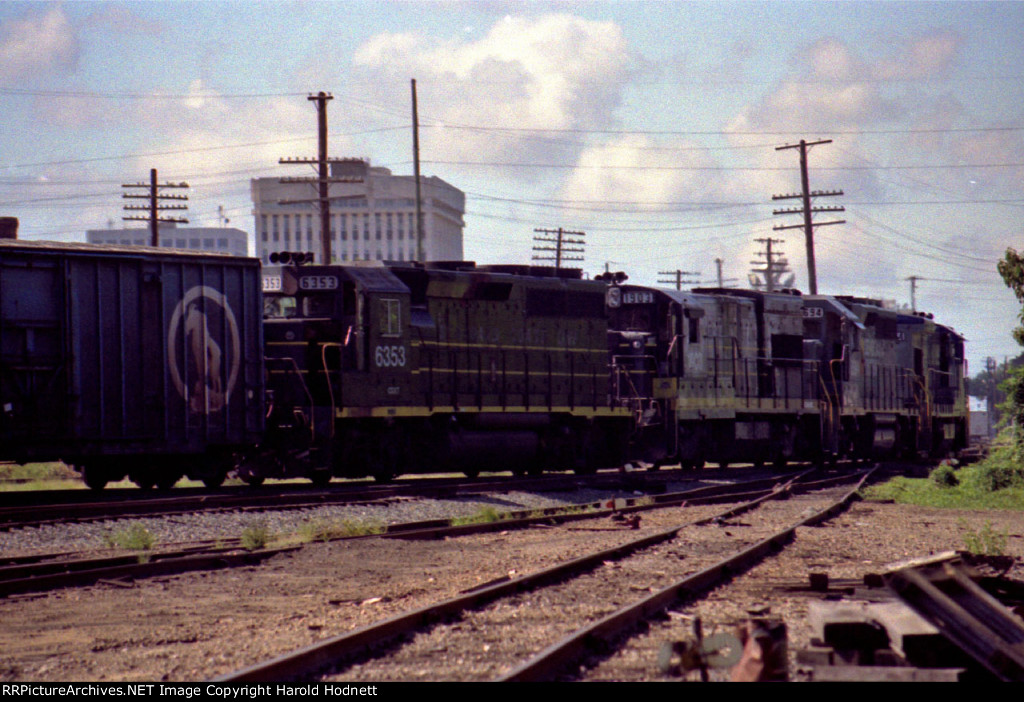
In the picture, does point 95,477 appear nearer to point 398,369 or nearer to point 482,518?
point 398,369

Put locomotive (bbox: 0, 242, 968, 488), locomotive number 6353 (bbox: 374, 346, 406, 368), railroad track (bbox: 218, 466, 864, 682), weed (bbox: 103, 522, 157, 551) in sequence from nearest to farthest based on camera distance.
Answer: railroad track (bbox: 218, 466, 864, 682) → weed (bbox: 103, 522, 157, 551) → locomotive (bbox: 0, 242, 968, 488) → locomotive number 6353 (bbox: 374, 346, 406, 368)

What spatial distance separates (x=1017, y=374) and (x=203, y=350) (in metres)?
14.6

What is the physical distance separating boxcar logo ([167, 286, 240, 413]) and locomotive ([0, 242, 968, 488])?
30 mm

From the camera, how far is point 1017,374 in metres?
21.8

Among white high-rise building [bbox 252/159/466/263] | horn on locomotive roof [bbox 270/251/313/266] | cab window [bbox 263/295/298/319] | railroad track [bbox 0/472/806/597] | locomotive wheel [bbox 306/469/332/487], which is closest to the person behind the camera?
railroad track [bbox 0/472/806/597]

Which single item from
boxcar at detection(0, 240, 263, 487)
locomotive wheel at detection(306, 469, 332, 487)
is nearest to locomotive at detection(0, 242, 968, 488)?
boxcar at detection(0, 240, 263, 487)

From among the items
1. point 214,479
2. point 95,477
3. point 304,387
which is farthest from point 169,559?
point 304,387

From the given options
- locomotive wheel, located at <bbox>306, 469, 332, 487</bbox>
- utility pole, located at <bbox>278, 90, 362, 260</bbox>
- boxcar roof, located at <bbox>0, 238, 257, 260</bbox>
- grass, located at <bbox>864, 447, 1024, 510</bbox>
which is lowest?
grass, located at <bbox>864, 447, 1024, 510</bbox>

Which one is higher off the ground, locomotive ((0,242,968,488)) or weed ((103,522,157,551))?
locomotive ((0,242,968,488))

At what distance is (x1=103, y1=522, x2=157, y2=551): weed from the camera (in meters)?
11.5

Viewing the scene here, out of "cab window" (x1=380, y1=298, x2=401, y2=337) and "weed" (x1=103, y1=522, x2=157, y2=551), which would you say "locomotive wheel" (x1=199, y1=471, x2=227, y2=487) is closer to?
"cab window" (x1=380, y1=298, x2=401, y2=337)

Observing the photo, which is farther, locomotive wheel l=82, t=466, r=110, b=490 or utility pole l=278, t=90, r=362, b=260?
utility pole l=278, t=90, r=362, b=260

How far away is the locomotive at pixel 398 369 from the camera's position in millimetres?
16453

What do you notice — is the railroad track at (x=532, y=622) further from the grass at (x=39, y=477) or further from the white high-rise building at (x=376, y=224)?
the white high-rise building at (x=376, y=224)
